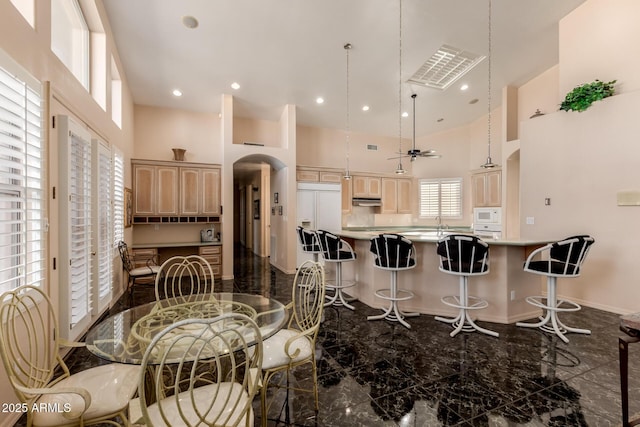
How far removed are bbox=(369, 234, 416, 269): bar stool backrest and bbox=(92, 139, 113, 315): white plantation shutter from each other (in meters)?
3.37

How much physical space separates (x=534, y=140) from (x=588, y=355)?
3448 millimetres

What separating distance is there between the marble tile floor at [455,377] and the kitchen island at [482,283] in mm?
296

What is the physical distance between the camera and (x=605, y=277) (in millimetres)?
4020

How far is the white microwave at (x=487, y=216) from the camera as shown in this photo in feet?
21.3

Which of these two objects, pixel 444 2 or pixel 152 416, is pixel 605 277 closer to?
pixel 444 2

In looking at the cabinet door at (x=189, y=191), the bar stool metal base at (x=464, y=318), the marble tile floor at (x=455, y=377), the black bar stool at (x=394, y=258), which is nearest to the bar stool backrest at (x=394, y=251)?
the black bar stool at (x=394, y=258)

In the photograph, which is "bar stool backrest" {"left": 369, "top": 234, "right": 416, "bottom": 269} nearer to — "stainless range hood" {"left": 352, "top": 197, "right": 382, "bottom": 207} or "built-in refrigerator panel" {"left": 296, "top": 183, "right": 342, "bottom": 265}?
"built-in refrigerator panel" {"left": 296, "top": 183, "right": 342, "bottom": 265}

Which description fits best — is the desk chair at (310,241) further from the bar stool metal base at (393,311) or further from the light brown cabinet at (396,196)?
the light brown cabinet at (396,196)

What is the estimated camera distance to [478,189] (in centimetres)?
708

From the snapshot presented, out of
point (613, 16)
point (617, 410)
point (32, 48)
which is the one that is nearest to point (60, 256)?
point (32, 48)

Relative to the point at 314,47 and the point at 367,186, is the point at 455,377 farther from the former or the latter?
the point at 367,186

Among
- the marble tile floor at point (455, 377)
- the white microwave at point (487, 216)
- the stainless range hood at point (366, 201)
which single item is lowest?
the marble tile floor at point (455, 377)

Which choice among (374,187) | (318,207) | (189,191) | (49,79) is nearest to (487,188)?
(374,187)

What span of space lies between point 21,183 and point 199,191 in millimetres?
4065
